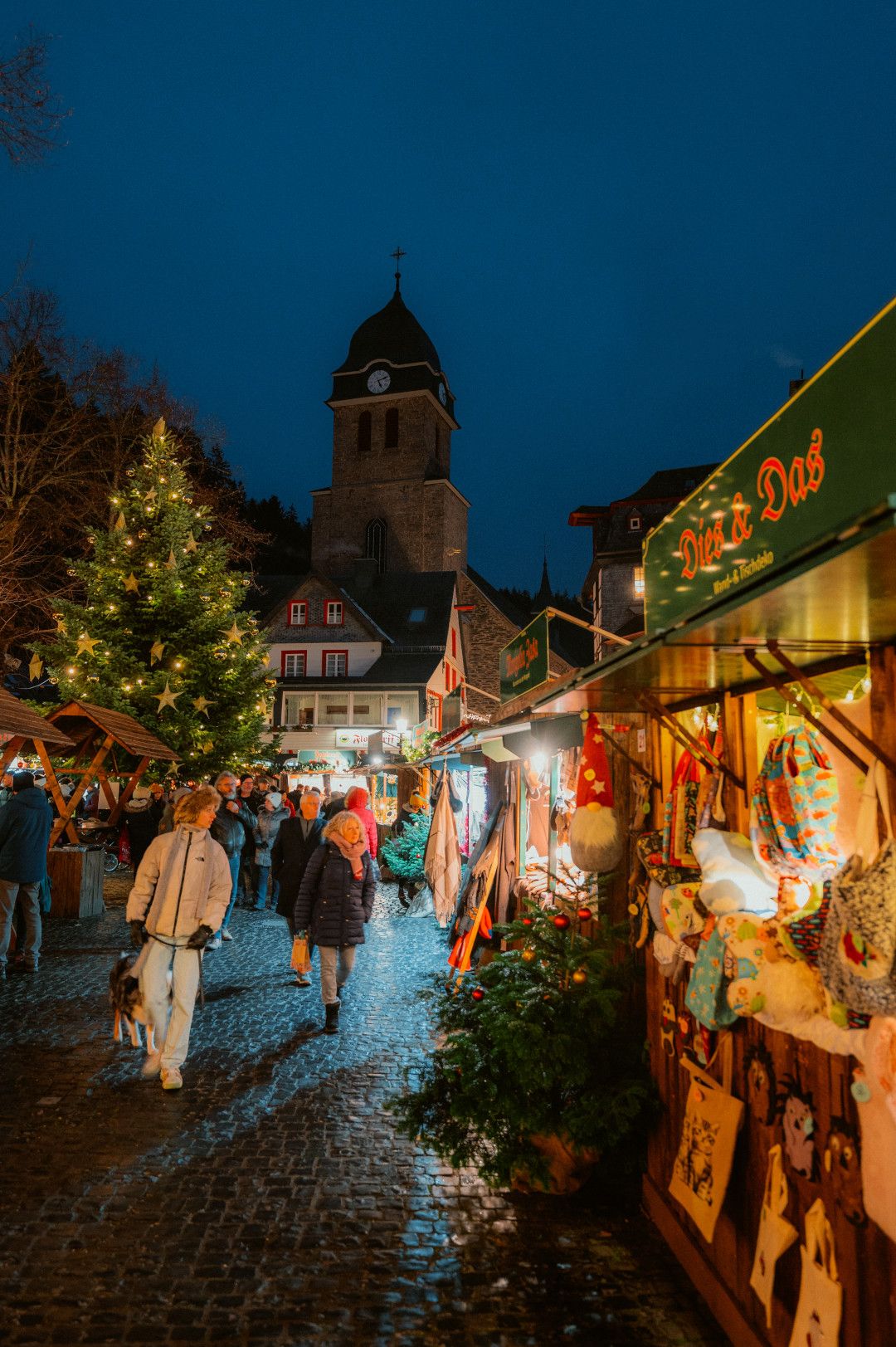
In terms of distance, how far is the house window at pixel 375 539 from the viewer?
1970 inches

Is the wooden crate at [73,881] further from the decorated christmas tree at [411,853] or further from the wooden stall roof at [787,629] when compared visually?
the wooden stall roof at [787,629]

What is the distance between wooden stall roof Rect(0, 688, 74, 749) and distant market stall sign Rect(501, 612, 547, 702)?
5.47 meters

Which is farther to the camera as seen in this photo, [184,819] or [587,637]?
[587,637]

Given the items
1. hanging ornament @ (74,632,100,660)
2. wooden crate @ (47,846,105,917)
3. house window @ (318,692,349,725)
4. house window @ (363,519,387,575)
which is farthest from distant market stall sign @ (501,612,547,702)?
house window @ (363,519,387,575)

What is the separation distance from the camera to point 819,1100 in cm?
259

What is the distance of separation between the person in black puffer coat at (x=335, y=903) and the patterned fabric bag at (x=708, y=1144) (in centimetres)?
387

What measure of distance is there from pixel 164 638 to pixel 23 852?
10.2 metres

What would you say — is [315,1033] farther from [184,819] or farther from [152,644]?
[152,644]

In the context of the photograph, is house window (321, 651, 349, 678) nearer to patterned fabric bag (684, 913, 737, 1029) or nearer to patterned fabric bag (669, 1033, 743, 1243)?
patterned fabric bag (669, 1033, 743, 1243)

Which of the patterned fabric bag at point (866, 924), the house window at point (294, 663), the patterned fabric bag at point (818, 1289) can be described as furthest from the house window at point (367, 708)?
the patterned fabric bag at point (866, 924)

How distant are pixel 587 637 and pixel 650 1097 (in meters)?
71.4

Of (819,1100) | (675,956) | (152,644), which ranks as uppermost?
(152,644)

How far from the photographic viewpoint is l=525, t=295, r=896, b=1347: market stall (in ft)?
6.99

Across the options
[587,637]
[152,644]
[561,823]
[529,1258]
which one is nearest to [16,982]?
[561,823]
